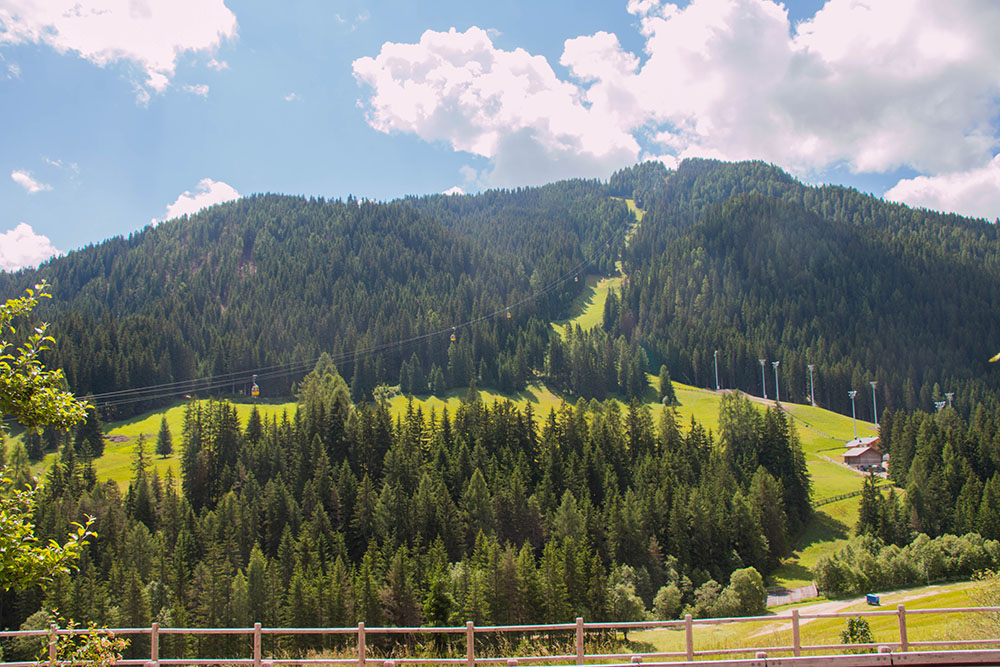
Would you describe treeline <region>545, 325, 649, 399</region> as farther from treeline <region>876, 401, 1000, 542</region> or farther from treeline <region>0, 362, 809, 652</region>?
treeline <region>876, 401, 1000, 542</region>

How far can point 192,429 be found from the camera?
114062mm

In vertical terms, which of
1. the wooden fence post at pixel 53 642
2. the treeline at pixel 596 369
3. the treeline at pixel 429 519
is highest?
the treeline at pixel 596 369

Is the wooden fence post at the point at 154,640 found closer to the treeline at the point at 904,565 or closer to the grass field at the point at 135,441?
the treeline at the point at 904,565

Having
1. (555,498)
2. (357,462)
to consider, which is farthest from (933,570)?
(357,462)

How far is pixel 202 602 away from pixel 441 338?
125 meters

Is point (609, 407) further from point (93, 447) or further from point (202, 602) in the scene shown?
point (93, 447)

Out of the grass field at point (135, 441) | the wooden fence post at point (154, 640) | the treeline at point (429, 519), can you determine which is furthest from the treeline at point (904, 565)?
the grass field at point (135, 441)

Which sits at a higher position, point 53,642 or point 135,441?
point 135,441

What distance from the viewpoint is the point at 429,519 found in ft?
301

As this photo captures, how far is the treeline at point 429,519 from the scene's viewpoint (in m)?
72.3

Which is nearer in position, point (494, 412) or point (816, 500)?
point (816, 500)

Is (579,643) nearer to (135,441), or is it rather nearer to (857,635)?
(857,635)

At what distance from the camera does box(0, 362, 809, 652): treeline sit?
72.3 m

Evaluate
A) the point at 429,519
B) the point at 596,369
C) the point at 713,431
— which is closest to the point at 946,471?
the point at 713,431
